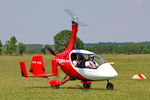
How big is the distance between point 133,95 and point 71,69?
3.84 meters

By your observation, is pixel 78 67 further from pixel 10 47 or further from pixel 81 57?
pixel 10 47

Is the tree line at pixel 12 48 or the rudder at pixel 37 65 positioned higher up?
the tree line at pixel 12 48

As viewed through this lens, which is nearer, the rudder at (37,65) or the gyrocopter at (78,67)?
the gyrocopter at (78,67)

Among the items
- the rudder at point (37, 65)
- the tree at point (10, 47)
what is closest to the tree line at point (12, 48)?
the tree at point (10, 47)

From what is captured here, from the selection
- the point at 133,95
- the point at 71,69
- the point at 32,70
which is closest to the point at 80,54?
the point at 71,69

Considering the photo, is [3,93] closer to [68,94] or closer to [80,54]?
[68,94]

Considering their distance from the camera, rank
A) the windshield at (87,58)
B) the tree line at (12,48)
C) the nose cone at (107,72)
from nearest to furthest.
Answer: the nose cone at (107,72), the windshield at (87,58), the tree line at (12,48)

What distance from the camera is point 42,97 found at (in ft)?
57.1

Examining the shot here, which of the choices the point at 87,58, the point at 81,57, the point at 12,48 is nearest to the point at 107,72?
the point at 87,58

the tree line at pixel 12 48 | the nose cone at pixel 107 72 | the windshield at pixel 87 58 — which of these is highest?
the tree line at pixel 12 48

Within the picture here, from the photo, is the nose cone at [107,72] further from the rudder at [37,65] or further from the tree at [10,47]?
the tree at [10,47]

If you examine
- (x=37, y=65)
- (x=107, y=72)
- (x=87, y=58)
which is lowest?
(x=107, y=72)

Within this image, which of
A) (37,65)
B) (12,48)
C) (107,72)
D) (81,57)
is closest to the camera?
(107,72)

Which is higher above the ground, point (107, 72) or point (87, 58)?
point (87, 58)
